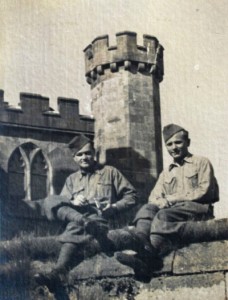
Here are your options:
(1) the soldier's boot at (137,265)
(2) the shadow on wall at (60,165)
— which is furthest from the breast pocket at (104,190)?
(2) the shadow on wall at (60,165)

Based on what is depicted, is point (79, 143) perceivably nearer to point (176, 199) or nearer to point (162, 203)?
point (162, 203)

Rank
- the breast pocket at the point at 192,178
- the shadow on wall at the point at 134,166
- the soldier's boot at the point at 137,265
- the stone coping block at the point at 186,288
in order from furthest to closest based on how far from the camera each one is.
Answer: the shadow on wall at the point at 134,166 → the breast pocket at the point at 192,178 → the soldier's boot at the point at 137,265 → the stone coping block at the point at 186,288

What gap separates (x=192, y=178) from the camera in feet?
40.5

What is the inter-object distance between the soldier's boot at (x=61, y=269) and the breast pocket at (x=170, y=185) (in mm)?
1472

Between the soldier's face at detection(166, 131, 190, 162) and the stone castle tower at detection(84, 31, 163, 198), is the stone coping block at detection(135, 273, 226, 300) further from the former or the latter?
the stone castle tower at detection(84, 31, 163, 198)

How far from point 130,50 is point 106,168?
15362mm

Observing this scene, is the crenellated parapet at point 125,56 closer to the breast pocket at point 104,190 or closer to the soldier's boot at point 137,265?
the breast pocket at point 104,190

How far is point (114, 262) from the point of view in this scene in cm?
1195

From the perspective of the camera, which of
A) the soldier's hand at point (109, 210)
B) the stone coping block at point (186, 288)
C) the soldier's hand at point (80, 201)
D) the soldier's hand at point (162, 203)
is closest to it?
the stone coping block at point (186, 288)

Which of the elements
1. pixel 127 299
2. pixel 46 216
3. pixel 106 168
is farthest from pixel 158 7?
pixel 127 299

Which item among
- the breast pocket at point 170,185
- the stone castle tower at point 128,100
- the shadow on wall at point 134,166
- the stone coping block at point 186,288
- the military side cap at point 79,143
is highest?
the stone castle tower at point 128,100

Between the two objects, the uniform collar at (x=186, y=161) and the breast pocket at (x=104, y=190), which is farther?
the breast pocket at (x=104, y=190)

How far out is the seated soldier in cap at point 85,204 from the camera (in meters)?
12.1

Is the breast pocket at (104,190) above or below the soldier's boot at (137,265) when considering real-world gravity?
above
